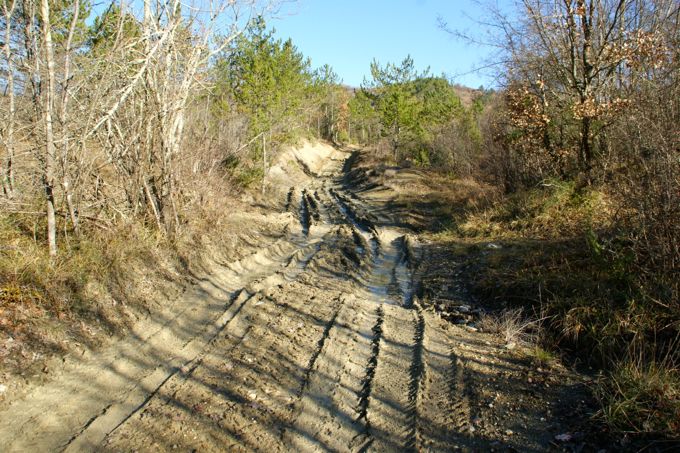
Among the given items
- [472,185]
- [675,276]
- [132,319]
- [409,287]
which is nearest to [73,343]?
[132,319]

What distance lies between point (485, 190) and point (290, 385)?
39.3 ft

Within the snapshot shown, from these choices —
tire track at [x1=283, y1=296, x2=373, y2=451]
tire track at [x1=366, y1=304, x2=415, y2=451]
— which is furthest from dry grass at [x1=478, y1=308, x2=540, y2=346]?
tire track at [x1=283, y1=296, x2=373, y2=451]

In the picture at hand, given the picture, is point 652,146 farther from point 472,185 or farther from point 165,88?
point 472,185

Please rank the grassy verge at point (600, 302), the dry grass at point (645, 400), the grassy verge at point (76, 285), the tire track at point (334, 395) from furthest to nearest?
the grassy verge at point (76, 285), the grassy verge at point (600, 302), the tire track at point (334, 395), the dry grass at point (645, 400)

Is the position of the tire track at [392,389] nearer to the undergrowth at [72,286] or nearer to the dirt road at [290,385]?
the dirt road at [290,385]

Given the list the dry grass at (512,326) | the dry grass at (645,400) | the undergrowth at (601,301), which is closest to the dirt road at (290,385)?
the dry grass at (512,326)

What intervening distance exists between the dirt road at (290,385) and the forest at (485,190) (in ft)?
2.18

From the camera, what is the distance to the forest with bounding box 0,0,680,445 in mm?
5148

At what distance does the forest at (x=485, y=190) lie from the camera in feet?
16.9

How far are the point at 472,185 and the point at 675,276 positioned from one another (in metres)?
11.9

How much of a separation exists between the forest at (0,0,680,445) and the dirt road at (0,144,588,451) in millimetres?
664

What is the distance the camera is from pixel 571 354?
549 cm

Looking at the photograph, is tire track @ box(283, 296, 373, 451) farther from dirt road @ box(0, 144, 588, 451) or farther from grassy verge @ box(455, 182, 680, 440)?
grassy verge @ box(455, 182, 680, 440)

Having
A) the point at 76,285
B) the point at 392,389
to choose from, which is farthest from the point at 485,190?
the point at 76,285
